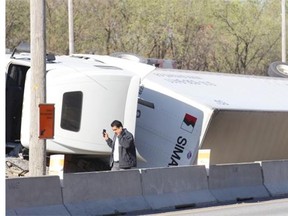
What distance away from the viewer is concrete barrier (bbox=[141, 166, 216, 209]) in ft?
50.3

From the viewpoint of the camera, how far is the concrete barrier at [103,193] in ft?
44.2

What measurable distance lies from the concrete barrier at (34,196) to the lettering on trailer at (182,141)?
655 cm

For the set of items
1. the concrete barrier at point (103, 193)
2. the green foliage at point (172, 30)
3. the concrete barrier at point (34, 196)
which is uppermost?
the concrete barrier at point (34, 196)

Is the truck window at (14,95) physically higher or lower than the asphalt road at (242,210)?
higher

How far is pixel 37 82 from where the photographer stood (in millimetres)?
16250

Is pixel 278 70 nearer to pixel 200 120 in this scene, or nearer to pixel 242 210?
pixel 200 120

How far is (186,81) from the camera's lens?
21.6 meters

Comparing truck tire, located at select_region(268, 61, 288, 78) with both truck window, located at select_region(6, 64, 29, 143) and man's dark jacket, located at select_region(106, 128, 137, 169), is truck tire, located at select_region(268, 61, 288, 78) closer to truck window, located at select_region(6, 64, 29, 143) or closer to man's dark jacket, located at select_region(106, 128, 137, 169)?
truck window, located at select_region(6, 64, 29, 143)

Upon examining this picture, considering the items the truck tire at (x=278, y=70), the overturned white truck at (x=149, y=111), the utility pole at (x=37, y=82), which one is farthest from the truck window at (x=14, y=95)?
the truck tire at (x=278, y=70)

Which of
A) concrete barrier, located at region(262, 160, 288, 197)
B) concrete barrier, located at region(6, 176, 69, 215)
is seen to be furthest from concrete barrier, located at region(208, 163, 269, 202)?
concrete barrier, located at region(6, 176, 69, 215)

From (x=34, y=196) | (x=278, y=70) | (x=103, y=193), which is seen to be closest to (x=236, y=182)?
(x=103, y=193)

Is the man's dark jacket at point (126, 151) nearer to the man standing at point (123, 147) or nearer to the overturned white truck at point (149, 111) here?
the man standing at point (123, 147)

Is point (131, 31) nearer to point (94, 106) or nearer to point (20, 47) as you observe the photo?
point (20, 47)

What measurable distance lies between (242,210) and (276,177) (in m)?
4.00
